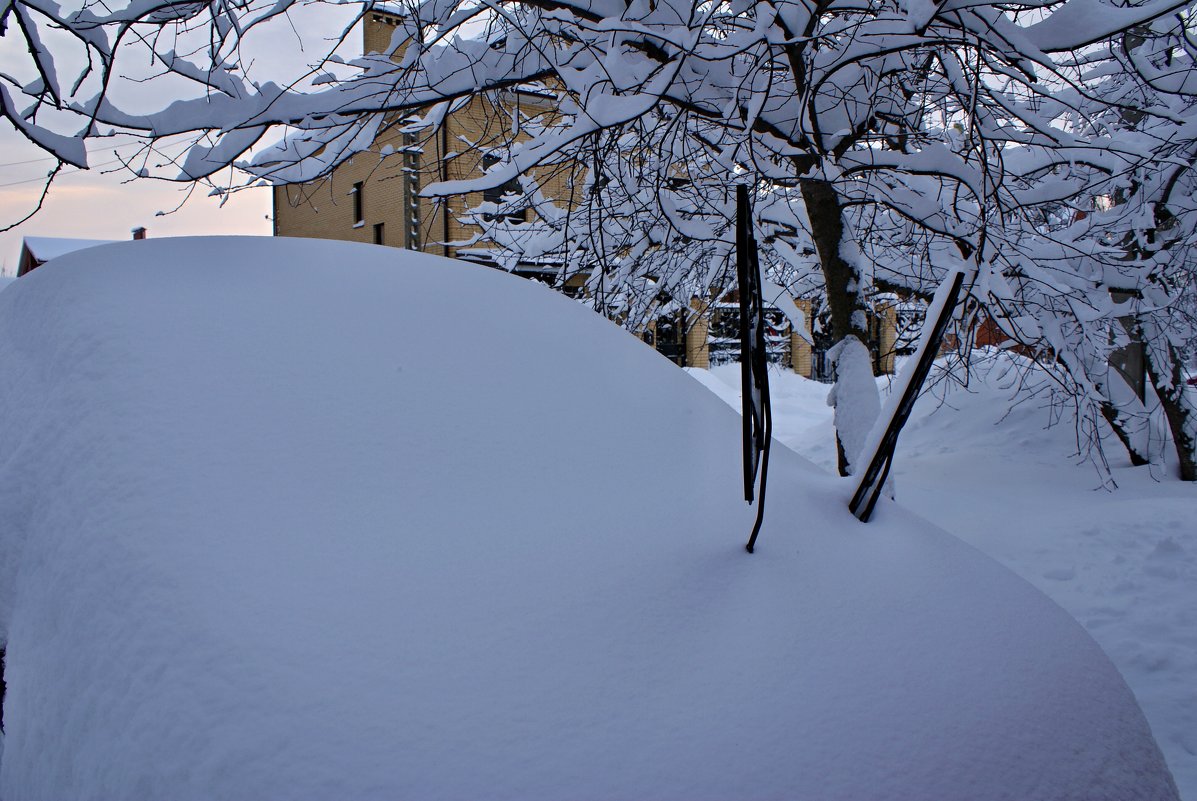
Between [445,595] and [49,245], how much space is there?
38.4 m

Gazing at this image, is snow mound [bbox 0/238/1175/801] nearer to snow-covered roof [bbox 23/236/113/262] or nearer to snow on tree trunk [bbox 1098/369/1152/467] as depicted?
snow on tree trunk [bbox 1098/369/1152/467]

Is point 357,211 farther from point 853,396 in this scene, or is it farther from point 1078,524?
point 1078,524

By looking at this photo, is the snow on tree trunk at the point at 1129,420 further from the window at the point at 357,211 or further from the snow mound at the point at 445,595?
the window at the point at 357,211

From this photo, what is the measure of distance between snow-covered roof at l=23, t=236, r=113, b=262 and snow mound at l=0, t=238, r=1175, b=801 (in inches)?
1322

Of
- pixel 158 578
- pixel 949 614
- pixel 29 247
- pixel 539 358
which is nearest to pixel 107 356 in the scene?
pixel 158 578

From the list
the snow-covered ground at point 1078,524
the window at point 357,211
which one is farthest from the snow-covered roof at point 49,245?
the snow-covered ground at point 1078,524

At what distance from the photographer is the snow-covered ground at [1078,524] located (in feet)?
12.8

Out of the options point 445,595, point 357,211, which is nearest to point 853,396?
point 445,595

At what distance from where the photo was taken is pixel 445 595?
1.24 meters

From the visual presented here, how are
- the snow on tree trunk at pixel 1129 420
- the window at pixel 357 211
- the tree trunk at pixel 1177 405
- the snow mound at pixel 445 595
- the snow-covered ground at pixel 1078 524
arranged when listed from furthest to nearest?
the window at pixel 357 211
the snow on tree trunk at pixel 1129 420
the tree trunk at pixel 1177 405
the snow-covered ground at pixel 1078 524
the snow mound at pixel 445 595

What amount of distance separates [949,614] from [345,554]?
45.7 inches

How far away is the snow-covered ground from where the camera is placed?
3916mm

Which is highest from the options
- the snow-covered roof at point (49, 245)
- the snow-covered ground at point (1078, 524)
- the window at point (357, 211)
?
the snow-covered roof at point (49, 245)

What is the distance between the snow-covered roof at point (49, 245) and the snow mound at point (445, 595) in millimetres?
33587
